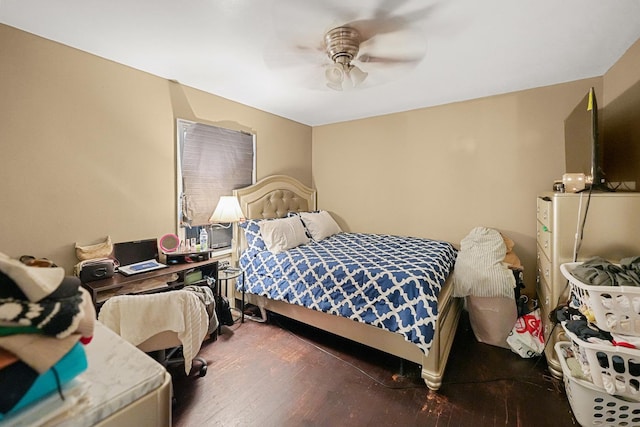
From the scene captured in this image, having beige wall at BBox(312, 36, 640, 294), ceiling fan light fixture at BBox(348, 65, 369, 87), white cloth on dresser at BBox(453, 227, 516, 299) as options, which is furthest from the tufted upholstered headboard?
white cloth on dresser at BBox(453, 227, 516, 299)

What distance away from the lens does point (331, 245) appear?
3039 millimetres

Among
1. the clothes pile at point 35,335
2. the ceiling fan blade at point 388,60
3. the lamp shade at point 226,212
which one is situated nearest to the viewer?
the clothes pile at point 35,335

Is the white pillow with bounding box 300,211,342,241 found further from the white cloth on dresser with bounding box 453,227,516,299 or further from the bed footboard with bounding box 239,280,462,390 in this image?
the white cloth on dresser with bounding box 453,227,516,299

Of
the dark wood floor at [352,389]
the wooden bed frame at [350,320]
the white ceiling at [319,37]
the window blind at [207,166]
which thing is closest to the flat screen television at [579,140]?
the white ceiling at [319,37]

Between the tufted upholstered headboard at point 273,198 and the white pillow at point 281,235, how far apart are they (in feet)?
1.32

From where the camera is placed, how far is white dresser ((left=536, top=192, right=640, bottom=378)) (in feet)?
5.51

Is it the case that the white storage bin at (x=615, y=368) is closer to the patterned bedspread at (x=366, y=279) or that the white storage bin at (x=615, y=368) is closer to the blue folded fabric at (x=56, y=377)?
the patterned bedspread at (x=366, y=279)

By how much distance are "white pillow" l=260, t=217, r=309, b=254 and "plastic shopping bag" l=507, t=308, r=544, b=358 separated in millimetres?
2099

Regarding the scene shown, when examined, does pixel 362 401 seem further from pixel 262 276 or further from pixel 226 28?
pixel 226 28

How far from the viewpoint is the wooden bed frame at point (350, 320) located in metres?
1.88

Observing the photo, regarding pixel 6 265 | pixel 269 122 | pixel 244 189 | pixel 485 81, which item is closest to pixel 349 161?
pixel 269 122

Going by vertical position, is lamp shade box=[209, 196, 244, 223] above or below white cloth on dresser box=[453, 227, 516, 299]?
above

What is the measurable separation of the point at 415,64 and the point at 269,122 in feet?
6.53

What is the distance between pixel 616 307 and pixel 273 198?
3046 millimetres
